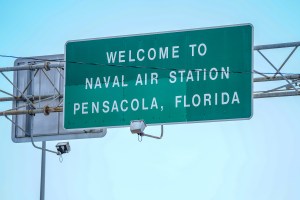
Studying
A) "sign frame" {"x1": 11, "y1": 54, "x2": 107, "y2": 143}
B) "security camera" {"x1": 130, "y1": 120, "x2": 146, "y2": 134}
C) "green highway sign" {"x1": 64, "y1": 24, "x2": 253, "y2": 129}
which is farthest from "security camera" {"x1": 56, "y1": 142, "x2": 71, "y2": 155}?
"security camera" {"x1": 130, "y1": 120, "x2": 146, "y2": 134}

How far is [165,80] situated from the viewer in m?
17.6

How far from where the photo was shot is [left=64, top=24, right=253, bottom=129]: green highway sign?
682 inches

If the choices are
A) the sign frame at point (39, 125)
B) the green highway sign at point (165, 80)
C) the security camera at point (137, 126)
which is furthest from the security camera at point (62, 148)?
the security camera at point (137, 126)

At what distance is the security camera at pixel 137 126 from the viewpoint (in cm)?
1752

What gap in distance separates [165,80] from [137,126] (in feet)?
2.96

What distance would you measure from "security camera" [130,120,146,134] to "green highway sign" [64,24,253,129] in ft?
0.32

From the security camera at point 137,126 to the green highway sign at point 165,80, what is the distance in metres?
0.10

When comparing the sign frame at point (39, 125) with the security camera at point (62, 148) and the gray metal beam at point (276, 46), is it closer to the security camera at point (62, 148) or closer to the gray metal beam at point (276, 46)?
the gray metal beam at point (276, 46)

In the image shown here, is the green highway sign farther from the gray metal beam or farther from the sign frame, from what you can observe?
the sign frame

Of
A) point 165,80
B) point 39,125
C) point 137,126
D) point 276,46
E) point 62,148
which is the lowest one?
point 137,126

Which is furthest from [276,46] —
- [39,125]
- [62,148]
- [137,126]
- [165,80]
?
[62,148]

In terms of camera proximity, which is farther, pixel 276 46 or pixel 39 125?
pixel 39 125

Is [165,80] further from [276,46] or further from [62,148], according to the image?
[62,148]

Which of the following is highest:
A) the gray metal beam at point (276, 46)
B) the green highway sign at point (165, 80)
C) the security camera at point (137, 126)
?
the gray metal beam at point (276, 46)
